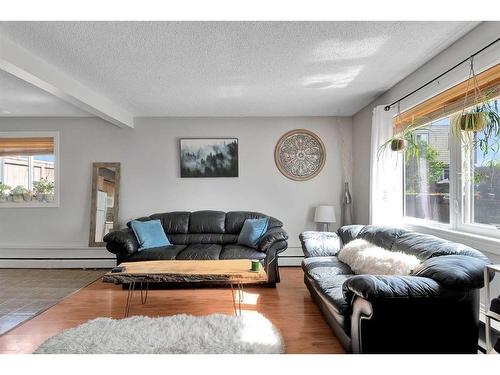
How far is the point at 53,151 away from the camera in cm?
467

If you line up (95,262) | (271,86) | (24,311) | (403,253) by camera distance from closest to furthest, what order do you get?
(403,253) → (24,311) → (271,86) → (95,262)

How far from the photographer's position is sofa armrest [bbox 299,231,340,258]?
337 centimetres

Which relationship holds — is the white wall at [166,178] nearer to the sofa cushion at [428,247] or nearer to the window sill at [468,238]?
the window sill at [468,238]

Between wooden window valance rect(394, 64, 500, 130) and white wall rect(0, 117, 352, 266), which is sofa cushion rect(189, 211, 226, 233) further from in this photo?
wooden window valance rect(394, 64, 500, 130)

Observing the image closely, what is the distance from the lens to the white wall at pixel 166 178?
4.67m

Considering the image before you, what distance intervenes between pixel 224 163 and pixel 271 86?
1.71 meters

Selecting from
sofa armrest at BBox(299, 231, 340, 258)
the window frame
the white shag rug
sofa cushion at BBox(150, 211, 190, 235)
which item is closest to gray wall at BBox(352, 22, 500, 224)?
the window frame

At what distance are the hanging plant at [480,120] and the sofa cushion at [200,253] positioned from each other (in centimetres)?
282

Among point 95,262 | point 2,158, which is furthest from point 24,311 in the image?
point 2,158

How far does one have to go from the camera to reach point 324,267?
2.85 metres

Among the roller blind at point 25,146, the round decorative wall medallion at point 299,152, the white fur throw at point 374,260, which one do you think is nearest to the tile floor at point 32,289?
the roller blind at point 25,146

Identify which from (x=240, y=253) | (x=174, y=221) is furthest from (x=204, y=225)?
(x=240, y=253)
